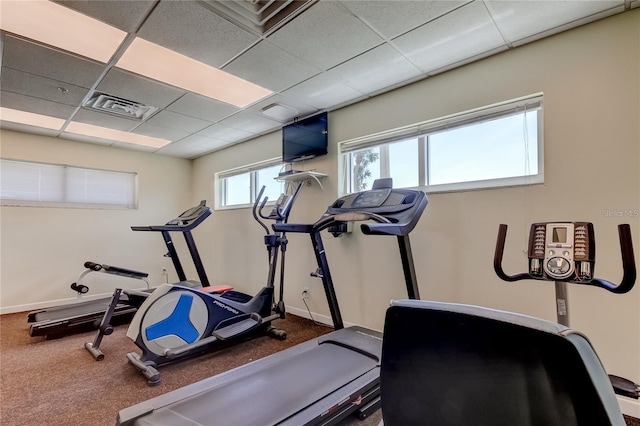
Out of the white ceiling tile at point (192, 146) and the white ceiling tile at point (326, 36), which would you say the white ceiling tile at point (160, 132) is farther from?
the white ceiling tile at point (326, 36)

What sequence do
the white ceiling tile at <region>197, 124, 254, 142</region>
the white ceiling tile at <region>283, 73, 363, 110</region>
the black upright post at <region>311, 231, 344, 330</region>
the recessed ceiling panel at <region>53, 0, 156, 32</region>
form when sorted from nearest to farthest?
the recessed ceiling panel at <region>53, 0, 156, 32</region>
the black upright post at <region>311, 231, 344, 330</region>
the white ceiling tile at <region>283, 73, 363, 110</region>
the white ceiling tile at <region>197, 124, 254, 142</region>

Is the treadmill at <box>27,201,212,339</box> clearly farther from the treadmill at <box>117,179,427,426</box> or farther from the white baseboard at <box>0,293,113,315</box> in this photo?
the treadmill at <box>117,179,427,426</box>

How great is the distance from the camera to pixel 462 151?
274 cm

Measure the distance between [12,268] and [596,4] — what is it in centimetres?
664

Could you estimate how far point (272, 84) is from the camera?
2959 mm

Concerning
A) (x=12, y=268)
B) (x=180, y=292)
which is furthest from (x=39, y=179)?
(x=180, y=292)

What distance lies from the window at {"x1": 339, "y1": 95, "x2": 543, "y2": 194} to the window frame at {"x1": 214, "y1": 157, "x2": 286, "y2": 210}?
1438mm

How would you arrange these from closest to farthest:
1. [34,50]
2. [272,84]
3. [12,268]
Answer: [34,50] → [272,84] → [12,268]

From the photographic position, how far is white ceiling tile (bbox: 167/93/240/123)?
3301 millimetres

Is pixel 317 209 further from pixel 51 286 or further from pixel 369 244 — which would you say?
pixel 51 286

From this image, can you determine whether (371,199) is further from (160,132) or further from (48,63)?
(160,132)

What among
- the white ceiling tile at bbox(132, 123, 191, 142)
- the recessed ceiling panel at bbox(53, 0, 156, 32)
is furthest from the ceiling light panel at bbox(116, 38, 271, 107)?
the white ceiling tile at bbox(132, 123, 191, 142)

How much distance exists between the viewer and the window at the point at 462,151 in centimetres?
236

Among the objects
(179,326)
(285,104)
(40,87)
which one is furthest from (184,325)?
(40,87)
